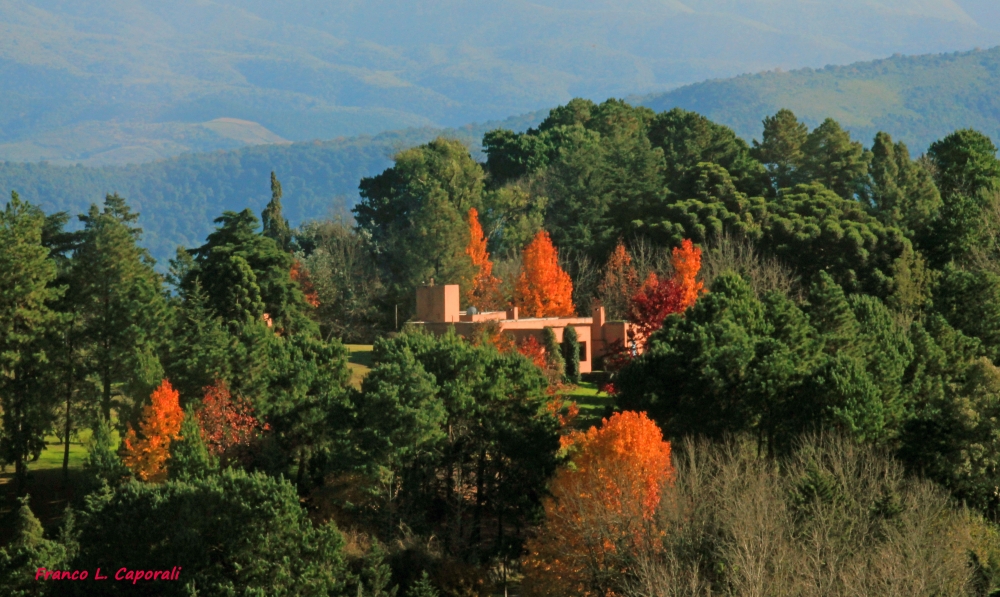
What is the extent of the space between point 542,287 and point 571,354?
7.53 metres

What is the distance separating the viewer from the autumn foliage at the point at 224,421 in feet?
154

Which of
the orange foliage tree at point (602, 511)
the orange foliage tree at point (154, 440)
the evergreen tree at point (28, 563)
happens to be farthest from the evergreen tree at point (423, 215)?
the evergreen tree at point (28, 563)

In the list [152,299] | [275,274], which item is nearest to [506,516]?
[152,299]

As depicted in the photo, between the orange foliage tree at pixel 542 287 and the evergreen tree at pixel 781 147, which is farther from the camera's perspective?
the evergreen tree at pixel 781 147

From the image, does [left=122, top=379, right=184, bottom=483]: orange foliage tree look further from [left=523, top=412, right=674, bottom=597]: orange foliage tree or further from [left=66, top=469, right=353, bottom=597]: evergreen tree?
[left=523, top=412, right=674, bottom=597]: orange foliage tree

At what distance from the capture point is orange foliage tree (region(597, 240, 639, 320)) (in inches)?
2643

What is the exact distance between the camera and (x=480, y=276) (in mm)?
71625

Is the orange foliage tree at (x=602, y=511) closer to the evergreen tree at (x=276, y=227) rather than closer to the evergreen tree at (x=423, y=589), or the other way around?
the evergreen tree at (x=423, y=589)

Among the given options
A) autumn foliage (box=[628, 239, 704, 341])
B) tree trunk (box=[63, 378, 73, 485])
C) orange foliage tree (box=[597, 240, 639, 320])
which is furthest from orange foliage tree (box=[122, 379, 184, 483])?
orange foliage tree (box=[597, 240, 639, 320])

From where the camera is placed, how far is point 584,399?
182 feet

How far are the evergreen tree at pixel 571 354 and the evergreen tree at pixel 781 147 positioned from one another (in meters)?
27.7

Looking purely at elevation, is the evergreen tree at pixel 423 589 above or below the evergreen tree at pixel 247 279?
below

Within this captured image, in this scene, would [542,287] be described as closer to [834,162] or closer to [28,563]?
[834,162]

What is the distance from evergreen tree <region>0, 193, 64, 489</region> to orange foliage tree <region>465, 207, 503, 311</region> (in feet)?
72.7
